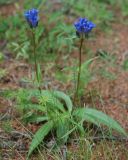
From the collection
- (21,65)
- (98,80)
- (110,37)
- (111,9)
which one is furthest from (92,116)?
(111,9)

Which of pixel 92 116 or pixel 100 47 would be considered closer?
pixel 92 116

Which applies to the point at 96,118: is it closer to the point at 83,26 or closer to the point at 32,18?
the point at 83,26

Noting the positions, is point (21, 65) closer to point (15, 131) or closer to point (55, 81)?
point (55, 81)

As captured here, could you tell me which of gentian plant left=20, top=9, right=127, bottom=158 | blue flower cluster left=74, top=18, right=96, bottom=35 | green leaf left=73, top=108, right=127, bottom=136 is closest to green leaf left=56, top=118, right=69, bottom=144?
gentian plant left=20, top=9, right=127, bottom=158

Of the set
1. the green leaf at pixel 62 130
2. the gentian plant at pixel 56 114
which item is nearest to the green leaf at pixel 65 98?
the gentian plant at pixel 56 114

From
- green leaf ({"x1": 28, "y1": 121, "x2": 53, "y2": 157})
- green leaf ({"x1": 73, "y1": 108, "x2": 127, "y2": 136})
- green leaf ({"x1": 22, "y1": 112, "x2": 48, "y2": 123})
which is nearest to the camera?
green leaf ({"x1": 28, "y1": 121, "x2": 53, "y2": 157})

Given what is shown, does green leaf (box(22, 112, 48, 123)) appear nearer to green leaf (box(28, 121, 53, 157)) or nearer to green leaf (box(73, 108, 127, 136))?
green leaf (box(28, 121, 53, 157))

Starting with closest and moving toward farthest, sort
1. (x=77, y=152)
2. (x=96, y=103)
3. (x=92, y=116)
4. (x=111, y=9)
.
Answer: (x=77, y=152)
(x=92, y=116)
(x=96, y=103)
(x=111, y=9)
